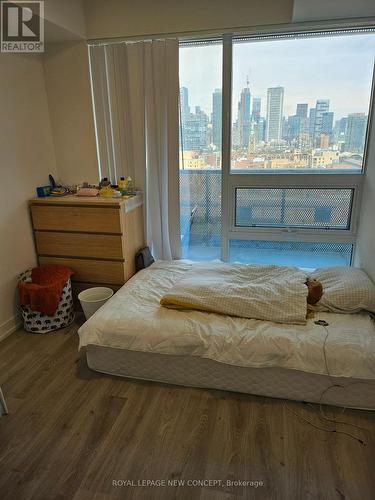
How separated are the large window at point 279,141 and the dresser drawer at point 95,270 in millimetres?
768

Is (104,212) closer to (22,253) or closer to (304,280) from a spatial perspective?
(22,253)

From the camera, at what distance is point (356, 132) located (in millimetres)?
2543

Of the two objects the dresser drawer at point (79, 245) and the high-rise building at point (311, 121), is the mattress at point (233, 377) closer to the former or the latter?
the dresser drawer at point (79, 245)

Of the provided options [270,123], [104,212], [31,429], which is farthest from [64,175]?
[31,429]

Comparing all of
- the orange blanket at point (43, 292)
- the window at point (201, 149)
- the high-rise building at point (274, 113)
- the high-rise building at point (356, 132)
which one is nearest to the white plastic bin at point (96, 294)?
the orange blanket at point (43, 292)

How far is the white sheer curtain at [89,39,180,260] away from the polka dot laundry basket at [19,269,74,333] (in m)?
0.87

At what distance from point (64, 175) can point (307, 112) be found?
2.13 m

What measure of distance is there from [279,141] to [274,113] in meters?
0.22

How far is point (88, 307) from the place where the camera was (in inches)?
96.3

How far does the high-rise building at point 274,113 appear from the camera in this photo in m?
2.59

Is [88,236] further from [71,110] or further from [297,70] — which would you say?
[297,70]

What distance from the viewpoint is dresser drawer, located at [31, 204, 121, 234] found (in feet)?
Result: 8.20

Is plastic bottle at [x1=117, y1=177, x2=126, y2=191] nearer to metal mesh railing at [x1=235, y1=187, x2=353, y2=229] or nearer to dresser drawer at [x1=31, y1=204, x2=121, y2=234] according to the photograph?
dresser drawer at [x1=31, y1=204, x2=121, y2=234]

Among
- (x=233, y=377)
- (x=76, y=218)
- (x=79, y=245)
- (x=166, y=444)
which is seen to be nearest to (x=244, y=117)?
(x=76, y=218)
